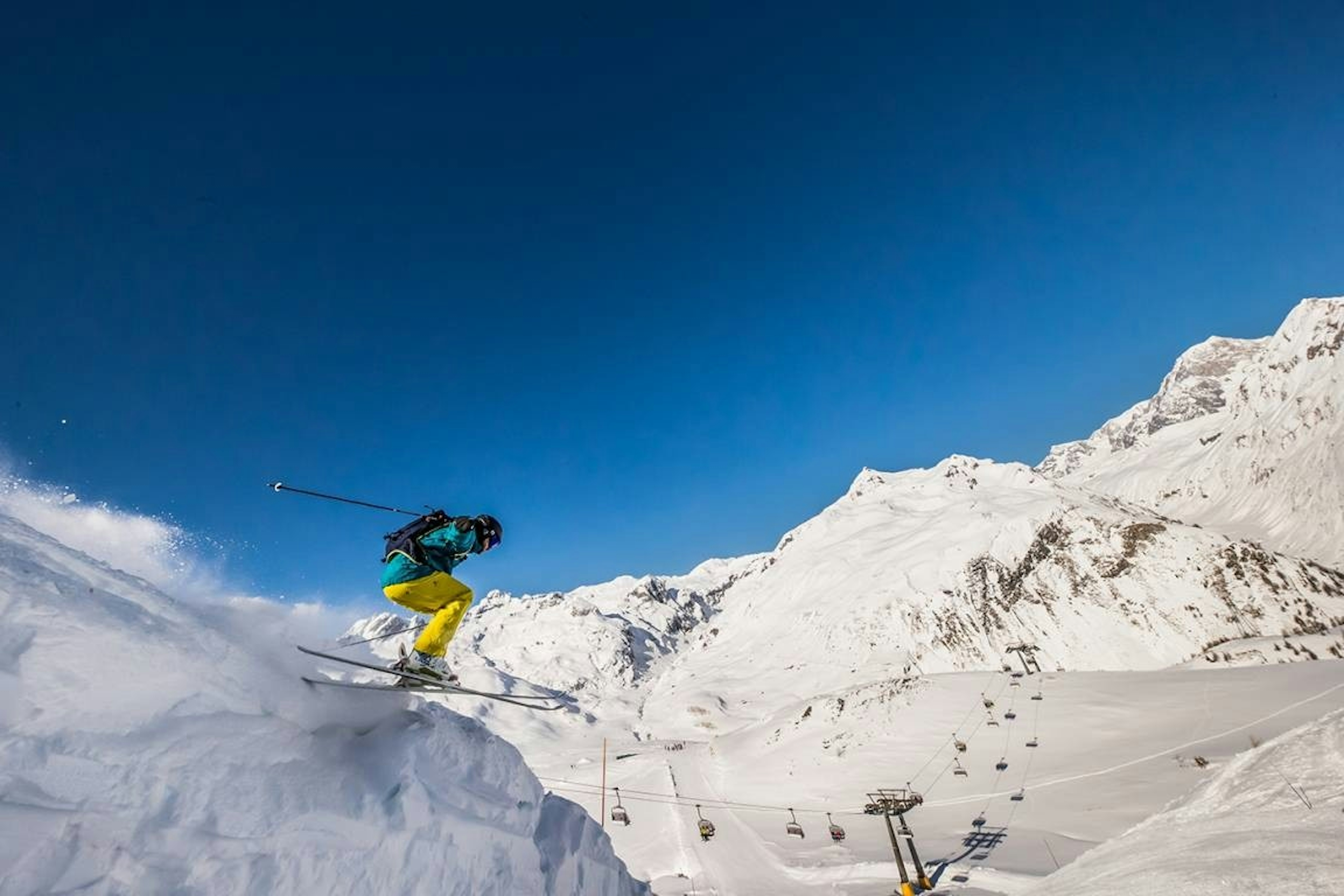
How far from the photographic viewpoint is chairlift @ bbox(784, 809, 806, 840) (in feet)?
119

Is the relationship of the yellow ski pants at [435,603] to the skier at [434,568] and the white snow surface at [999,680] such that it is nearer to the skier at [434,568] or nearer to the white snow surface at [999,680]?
the skier at [434,568]

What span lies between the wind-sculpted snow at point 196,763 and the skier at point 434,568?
1.13m

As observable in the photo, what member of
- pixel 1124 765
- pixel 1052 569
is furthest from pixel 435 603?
pixel 1052 569

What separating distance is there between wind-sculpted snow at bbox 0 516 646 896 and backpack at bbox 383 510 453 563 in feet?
6.03

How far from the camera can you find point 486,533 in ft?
28.1

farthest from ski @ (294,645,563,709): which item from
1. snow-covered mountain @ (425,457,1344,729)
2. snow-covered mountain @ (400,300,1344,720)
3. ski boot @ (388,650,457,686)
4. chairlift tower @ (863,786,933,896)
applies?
snow-covered mountain @ (400,300,1344,720)

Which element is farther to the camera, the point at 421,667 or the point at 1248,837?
the point at 1248,837

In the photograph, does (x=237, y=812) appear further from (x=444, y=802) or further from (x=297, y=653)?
(x=444, y=802)

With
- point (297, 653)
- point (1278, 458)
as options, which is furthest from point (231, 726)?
point (1278, 458)

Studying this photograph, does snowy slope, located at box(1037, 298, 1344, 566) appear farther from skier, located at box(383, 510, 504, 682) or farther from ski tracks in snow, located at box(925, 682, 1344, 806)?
skier, located at box(383, 510, 504, 682)

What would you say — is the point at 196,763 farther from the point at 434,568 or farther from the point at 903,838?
the point at 903,838

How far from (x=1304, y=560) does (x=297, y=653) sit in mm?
111148

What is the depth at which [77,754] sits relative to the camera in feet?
12.5

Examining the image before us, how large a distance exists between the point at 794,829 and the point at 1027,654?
56207 millimetres
